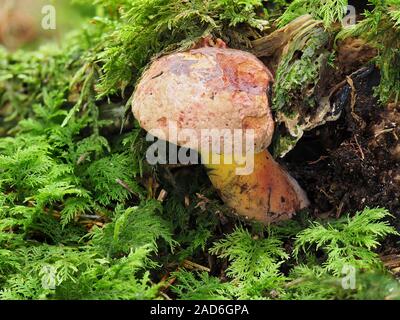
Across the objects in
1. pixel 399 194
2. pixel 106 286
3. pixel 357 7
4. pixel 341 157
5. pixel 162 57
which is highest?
pixel 357 7

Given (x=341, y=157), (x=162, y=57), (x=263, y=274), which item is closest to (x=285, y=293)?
(x=263, y=274)

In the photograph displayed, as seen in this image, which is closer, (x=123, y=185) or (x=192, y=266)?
(x=192, y=266)

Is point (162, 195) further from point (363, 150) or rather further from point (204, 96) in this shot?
point (363, 150)

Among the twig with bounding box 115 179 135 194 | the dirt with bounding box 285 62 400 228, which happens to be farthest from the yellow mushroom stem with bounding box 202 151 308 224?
the twig with bounding box 115 179 135 194

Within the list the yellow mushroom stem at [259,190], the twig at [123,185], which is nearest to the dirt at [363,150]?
the yellow mushroom stem at [259,190]

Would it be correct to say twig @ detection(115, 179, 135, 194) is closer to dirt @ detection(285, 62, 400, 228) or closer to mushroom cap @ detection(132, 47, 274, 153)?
mushroom cap @ detection(132, 47, 274, 153)

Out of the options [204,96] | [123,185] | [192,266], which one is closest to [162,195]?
[123,185]

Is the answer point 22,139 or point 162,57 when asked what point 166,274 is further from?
point 22,139

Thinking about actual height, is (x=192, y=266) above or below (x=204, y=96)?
below
